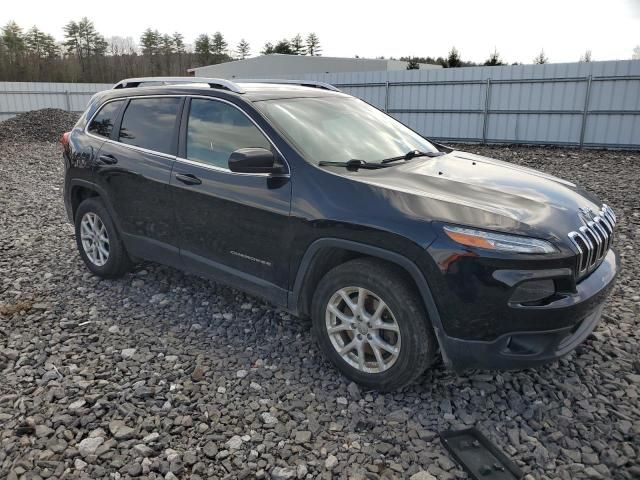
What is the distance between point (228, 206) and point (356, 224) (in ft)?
3.49

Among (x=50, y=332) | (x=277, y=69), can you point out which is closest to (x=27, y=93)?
(x=277, y=69)

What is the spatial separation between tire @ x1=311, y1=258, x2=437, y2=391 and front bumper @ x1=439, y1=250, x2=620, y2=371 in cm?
17

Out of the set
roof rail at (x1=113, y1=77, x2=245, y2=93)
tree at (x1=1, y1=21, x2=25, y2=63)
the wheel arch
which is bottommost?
the wheel arch

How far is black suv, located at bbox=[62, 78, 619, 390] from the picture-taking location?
2.50m

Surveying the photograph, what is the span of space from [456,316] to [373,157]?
137 cm

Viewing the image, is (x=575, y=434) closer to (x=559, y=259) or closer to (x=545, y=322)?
(x=545, y=322)

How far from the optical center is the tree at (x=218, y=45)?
62.7m

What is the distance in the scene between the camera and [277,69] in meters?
33.5

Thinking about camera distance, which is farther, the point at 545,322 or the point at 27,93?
the point at 27,93

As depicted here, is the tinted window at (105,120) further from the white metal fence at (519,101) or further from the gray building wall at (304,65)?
the gray building wall at (304,65)

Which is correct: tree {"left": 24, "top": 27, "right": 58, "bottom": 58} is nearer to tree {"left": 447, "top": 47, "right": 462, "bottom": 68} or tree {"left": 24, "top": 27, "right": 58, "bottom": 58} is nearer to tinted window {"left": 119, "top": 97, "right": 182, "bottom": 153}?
tree {"left": 447, "top": 47, "right": 462, "bottom": 68}

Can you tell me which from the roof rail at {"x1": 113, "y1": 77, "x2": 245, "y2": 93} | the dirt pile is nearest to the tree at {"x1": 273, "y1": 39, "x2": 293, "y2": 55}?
the dirt pile

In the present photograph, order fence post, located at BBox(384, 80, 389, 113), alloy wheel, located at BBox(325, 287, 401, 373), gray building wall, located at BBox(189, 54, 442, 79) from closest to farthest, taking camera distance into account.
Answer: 1. alloy wheel, located at BBox(325, 287, 401, 373)
2. fence post, located at BBox(384, 80, 389, 113)
3. gray building wall, located at BBox(189, 54, 442, 79)

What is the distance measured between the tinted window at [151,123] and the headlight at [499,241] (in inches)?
96.2
